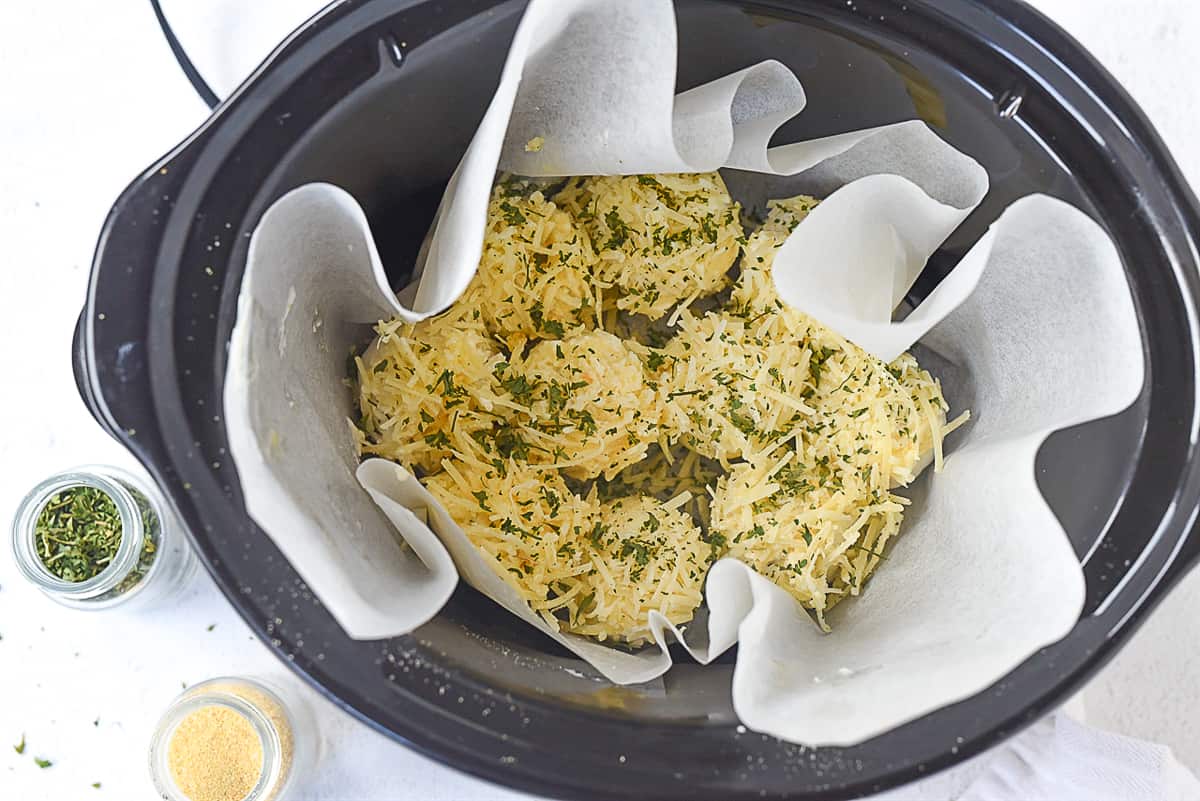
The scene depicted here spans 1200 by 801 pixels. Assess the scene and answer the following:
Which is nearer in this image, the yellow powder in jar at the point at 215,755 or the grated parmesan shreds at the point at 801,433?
the grated parmesan shreds at the point at 801,433

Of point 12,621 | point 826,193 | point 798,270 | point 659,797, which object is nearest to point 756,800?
point 659,797

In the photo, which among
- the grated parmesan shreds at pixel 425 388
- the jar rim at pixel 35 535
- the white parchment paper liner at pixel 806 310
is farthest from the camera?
the jar rim at pixel 35 535

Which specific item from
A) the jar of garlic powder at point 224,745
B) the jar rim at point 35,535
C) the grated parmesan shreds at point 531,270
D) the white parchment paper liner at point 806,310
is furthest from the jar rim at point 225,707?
the grated parmesan shreds at point 531,270

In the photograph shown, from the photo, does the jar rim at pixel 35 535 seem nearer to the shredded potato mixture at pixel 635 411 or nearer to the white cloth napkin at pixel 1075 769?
the shredded potato mixture at pixel 635 411

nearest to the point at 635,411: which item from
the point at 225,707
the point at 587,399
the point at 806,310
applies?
the point at 587,399

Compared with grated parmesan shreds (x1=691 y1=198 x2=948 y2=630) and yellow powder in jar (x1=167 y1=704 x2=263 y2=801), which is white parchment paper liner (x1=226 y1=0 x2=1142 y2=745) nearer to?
grated parmesan shreds (x1=691 y1=198 x2=948 y2=630)

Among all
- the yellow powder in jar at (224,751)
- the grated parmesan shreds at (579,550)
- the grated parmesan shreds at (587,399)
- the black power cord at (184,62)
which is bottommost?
the yellow powder in jar at (224,751)

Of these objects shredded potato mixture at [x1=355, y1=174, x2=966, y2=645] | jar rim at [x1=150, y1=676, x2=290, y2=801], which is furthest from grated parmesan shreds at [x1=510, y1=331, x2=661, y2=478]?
jar rim at [x1=150, y1=676, x2=290, y2=801]

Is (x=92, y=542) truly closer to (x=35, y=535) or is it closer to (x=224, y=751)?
(x=35, y=535)
